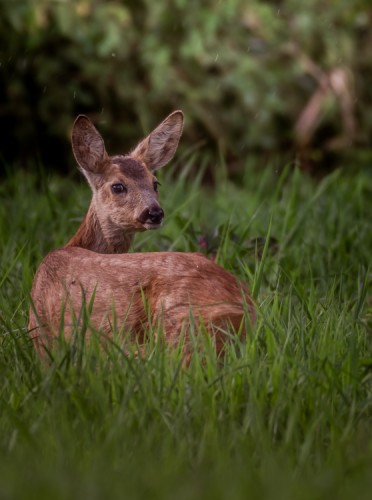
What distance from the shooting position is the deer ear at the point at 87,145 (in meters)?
4.84

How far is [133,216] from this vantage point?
466 cm

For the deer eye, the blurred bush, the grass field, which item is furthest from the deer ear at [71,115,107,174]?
the blurred bush

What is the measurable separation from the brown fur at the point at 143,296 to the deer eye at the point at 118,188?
0.70 m

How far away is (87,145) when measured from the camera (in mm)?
4867

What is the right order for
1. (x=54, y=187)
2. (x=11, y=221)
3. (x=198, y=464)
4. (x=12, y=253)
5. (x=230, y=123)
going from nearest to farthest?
(x=198, y=464) < (x=12, y=253) < (x=11, y=221) < (x=54, y=187) < (x=230, y=123)

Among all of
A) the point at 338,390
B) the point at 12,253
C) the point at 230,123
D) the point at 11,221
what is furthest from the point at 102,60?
the point at 338,390

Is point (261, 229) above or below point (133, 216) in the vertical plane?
below

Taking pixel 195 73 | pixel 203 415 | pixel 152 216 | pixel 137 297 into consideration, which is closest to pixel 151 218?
pixel 152 216

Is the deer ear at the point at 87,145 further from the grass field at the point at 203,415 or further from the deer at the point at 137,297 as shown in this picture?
the grass field at the point at 203,415

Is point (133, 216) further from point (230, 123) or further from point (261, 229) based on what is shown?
point (230, 123)

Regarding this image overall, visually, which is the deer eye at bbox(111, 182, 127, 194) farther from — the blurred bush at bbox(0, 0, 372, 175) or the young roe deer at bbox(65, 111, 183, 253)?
the blurred bush at bbox(0, 0, 372, 175)

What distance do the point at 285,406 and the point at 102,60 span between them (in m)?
6.08

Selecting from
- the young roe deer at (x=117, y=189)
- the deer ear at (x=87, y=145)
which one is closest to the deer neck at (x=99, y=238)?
the young roe deer at (x=117, y=189)

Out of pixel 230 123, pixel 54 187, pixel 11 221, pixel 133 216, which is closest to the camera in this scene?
pixel 133 216
